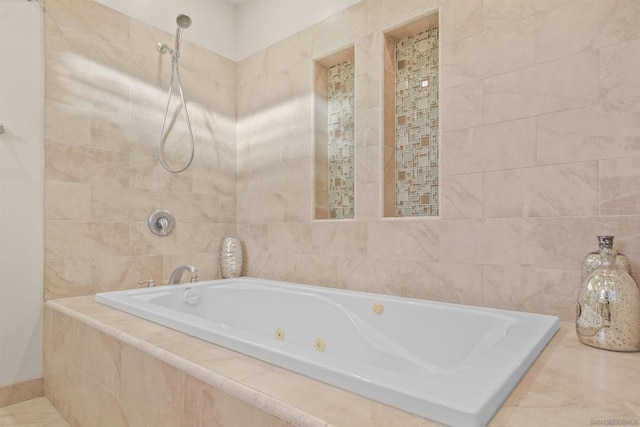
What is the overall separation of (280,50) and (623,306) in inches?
91.3

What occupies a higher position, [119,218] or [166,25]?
[166,25]

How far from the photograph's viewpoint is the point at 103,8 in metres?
2.15

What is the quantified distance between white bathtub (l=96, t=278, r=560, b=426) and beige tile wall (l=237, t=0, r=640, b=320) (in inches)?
7.8

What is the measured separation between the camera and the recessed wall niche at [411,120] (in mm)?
1961

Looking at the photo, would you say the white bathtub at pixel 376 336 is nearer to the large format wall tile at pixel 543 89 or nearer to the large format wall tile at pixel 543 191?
the large format wall tile at pixel 543 191

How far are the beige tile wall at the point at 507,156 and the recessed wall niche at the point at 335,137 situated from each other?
6.5 inches

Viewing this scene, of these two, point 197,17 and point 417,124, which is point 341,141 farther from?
point 197,17

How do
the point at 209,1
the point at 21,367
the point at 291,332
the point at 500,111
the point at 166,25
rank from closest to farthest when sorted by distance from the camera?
the point at 500,111, the point at 21,367, the point at 291,332, the point at 166,25, the point at 209,1

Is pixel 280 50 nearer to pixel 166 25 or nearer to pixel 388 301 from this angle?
pixel 166 25

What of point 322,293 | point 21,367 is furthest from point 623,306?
point 21,367

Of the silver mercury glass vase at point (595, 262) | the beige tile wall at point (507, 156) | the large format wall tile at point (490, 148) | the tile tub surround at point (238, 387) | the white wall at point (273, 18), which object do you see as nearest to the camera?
the tile tub surround at point (238, 387)

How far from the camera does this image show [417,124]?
6.62 feet

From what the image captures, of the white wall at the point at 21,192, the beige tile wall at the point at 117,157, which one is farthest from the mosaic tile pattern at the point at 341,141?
the white wall at the point at 21,192

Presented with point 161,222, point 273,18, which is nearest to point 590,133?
point 273,18
